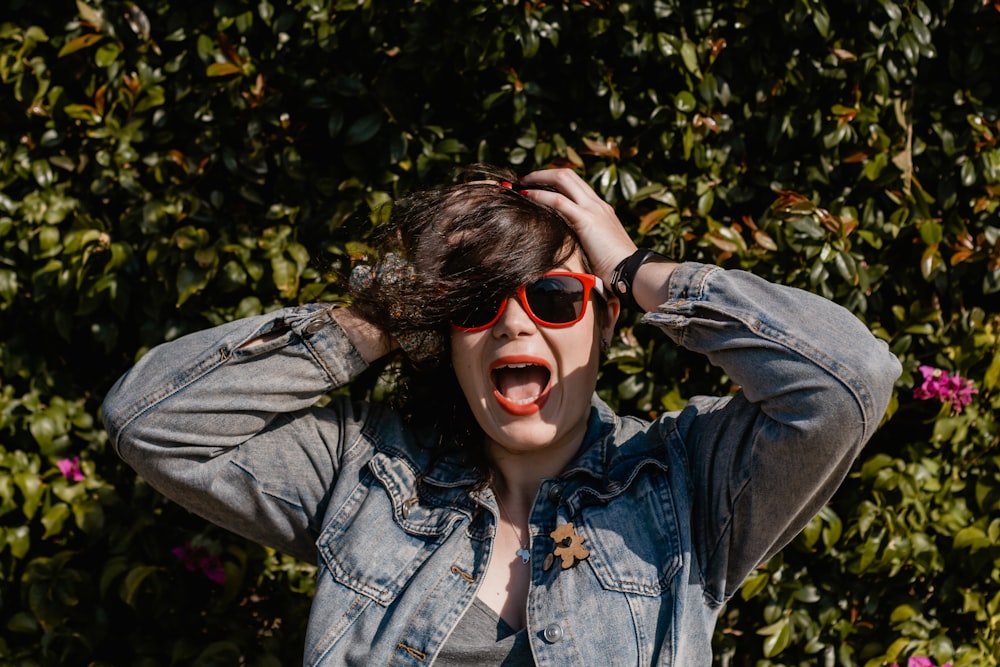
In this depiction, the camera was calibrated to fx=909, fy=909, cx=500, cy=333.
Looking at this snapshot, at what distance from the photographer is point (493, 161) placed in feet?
7.94

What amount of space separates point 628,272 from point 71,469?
170 centimetres

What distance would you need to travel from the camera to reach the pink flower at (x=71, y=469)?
2.49 meters

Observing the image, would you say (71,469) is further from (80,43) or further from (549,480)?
(549,480)

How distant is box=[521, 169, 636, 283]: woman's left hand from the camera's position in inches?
68.6

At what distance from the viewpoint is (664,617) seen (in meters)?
1.62

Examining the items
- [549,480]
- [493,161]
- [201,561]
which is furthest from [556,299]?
[201,561]

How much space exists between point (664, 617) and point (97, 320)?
5.74 ft

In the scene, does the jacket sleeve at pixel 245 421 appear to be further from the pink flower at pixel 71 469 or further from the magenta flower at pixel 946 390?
the magenta flower at pixel 946 390

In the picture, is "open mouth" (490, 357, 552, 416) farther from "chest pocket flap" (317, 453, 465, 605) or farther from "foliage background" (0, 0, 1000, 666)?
"foliage background" (0, 0, 1000, 666)

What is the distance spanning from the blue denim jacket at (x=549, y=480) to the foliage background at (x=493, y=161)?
58cm

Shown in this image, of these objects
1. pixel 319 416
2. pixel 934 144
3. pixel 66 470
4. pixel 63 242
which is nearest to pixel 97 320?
pixel 63 242

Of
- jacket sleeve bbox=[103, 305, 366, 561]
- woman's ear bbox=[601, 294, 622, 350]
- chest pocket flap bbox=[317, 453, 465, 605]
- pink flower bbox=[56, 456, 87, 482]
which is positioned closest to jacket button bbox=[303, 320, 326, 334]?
jacket sleeve bbox=[103, 305, 366, 561]

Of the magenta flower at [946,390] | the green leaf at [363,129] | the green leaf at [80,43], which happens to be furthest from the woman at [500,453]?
the green leaf at [80,43]

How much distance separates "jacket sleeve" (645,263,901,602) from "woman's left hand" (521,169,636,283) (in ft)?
0.56
